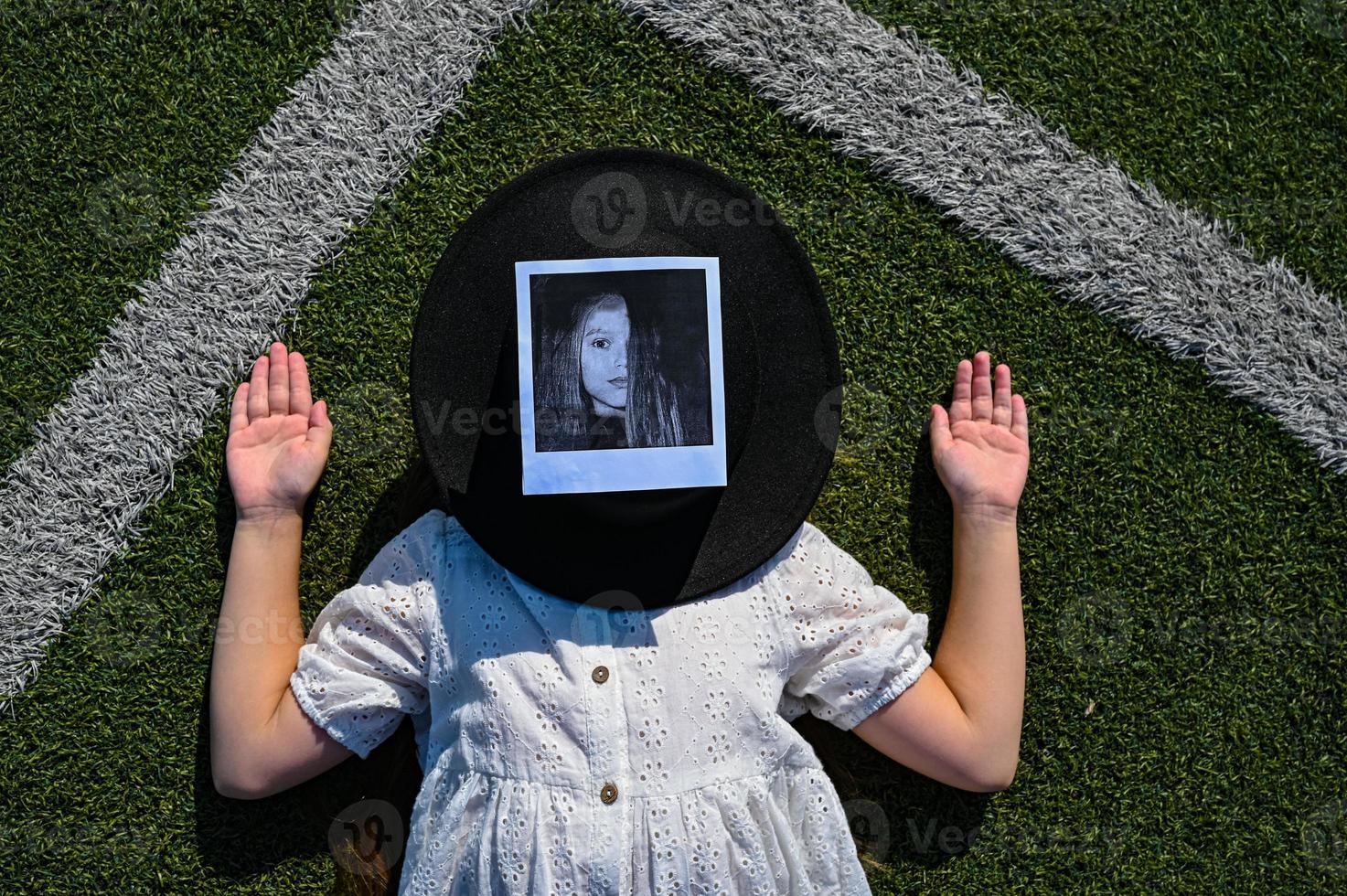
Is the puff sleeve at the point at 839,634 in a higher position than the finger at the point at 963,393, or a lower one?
lower

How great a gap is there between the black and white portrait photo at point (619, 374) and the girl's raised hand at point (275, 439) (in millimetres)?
720

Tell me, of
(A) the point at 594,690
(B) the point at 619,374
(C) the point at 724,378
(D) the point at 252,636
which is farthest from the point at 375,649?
(C) the point at 724,378

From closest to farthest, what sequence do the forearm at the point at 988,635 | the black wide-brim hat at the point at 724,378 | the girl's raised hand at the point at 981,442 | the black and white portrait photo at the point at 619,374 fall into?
the black and white portrait photo at the point at 619,374 → the black wide-brim hat at the point at 724,378 → the forearm at the point at 988,635 → the girl's raised hand at the point at 981,442

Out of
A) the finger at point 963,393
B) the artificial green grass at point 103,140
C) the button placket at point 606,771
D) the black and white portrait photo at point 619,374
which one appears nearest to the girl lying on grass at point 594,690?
the button placket at point 606,771

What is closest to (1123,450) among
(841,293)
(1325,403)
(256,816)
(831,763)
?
(1325,403)

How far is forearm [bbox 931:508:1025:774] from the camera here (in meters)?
2.03

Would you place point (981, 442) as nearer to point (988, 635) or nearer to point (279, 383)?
point (988, 635)

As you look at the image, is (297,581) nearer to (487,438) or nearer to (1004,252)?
(487,438)

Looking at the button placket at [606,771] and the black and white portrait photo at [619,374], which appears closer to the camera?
the black and white portrait photo at [619,374]

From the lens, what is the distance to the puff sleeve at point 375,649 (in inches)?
74.4

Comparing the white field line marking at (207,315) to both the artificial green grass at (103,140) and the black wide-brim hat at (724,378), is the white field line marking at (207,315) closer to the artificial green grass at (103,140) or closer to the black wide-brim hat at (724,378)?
the artificial green grass at (103,140)

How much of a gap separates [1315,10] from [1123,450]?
1.18 meters

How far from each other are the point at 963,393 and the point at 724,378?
2.56 feet

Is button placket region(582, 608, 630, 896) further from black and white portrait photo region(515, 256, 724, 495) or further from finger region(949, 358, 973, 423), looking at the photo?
finger region(949, 358, 973, 423)
